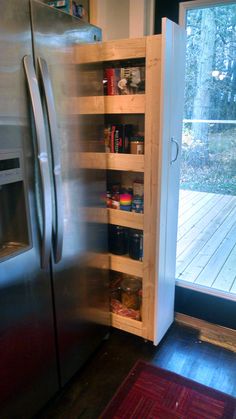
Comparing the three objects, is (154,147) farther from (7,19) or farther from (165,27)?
(7,19)

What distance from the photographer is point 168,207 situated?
1839 mm

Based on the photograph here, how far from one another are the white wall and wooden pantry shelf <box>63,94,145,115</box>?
0.48 metres

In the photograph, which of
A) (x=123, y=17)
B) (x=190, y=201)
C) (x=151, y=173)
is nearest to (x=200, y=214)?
(x=190, y=201)

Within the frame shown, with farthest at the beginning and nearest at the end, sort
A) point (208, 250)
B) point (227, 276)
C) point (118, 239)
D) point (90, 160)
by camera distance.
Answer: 1. point (208, 250)
2. point (227, 276)
3. point (118, 239)
4. point (90, 160)

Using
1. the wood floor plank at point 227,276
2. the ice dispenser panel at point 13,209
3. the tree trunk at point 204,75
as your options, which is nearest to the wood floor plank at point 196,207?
the tree trunk at point 204,75

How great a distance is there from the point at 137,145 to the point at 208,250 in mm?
1342

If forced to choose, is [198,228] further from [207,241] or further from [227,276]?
[227,276]

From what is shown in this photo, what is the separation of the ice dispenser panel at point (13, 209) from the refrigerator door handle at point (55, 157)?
0.15 metres

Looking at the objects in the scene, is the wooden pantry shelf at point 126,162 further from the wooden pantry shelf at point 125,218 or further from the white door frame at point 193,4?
the white door frame at point 193,4

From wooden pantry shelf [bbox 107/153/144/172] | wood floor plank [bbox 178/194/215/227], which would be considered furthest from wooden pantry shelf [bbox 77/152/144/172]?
wood floor plank [bbox 178/194/215/227]

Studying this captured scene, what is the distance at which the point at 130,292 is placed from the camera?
212 centimetres

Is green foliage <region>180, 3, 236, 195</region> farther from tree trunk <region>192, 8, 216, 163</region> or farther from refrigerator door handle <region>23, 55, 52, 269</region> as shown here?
refrigerator door handle <region>23, 55, 52, 269</region>

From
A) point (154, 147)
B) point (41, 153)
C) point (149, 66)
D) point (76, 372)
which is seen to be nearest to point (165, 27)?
point (149, 66)

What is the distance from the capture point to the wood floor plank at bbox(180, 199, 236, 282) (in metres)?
2.40
